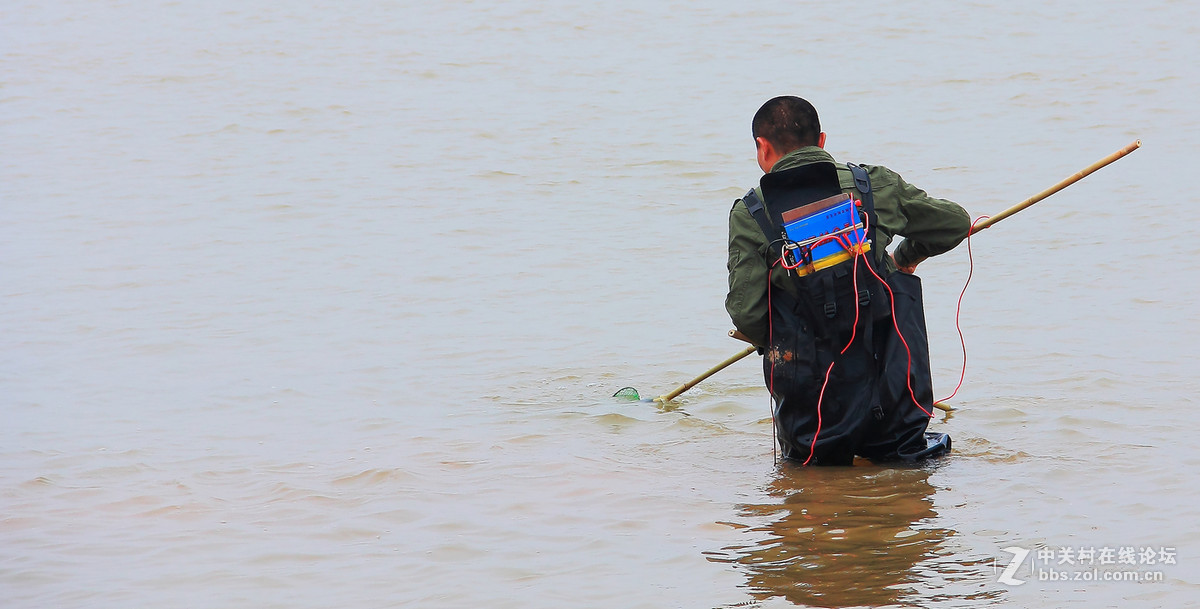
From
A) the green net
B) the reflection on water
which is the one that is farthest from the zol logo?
the green net

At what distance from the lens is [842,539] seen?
434cm

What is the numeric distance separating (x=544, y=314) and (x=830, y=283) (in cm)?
464

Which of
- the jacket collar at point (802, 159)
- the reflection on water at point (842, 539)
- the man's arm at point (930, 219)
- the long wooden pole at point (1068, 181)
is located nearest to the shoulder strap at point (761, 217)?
the jacket collar at point (802, 159)

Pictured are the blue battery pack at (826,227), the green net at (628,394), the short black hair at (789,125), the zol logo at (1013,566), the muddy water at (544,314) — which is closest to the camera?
the zol logo at (1013,566)

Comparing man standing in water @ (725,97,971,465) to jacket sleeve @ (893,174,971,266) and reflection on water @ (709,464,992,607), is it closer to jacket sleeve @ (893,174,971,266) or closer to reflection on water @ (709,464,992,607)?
jacket sleeve @ (893,174,971,266)

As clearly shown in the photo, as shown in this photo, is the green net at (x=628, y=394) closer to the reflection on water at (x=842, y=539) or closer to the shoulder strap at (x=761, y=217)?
the reflection on water at (x=842, y=539)

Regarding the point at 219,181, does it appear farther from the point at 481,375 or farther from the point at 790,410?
the point at 790,410

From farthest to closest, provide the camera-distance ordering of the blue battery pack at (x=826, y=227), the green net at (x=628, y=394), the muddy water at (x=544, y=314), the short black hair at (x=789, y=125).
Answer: the green net at (x=628, y=394), the short black hair at (x=789, y=125), the blue battery pack at (x=826, y=227), the muddy water at (x=544, y=314)

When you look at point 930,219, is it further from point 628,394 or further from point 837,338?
point 628,394

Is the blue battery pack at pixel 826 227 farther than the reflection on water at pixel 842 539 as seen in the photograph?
Yes

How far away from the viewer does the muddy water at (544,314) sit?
4512mm

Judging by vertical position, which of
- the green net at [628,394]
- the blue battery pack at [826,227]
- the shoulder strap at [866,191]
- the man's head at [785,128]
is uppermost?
the man's head at [785,128]

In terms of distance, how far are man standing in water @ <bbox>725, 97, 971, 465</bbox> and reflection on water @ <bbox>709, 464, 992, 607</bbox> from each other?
196 mm

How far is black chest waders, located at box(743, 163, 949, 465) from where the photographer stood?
15.2 feet
